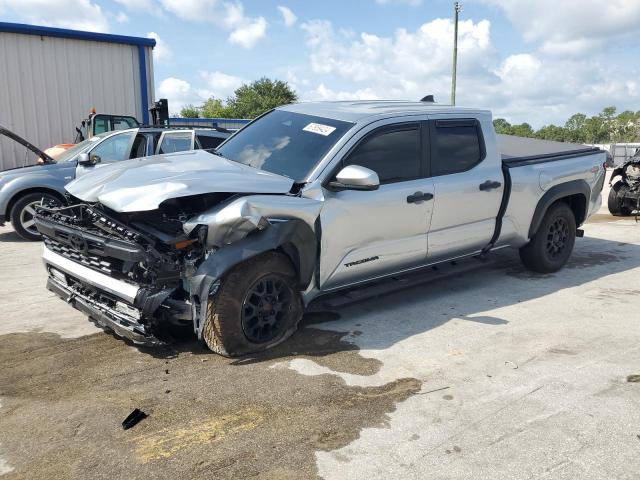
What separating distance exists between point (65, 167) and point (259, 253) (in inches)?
250

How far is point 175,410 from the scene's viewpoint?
127 inches

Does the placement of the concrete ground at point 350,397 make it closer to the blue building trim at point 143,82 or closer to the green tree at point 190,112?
the blue building trim at point 143,82

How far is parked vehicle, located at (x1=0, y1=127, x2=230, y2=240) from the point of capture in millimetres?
8344

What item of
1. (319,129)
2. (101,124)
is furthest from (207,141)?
(101,124)

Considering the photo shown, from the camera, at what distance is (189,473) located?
8.64 ft

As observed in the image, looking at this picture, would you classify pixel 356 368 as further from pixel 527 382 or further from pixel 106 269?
pixel 106 269

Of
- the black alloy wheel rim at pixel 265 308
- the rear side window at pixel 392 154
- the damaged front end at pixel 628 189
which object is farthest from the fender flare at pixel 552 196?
the damaged front end at pixel 628 189

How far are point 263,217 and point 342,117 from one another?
4.51ft

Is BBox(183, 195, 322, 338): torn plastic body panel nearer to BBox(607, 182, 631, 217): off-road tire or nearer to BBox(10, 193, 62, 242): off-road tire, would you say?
BBox(10, 193, 62, 242): off-road tire

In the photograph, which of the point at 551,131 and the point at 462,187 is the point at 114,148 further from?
the point at 551,131

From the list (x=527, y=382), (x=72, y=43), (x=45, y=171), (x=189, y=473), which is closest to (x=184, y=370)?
(x=189, y=473)

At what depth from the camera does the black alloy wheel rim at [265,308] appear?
Answer: 3.85m

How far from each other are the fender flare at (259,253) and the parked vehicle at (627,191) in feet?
29.9

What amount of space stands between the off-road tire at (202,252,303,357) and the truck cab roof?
1461 mm
